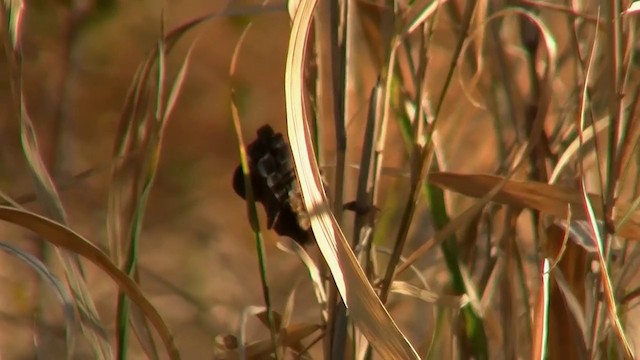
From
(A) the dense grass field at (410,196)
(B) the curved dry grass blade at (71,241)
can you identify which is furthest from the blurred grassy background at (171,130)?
(B) the curved dry grass blade at (71,241)

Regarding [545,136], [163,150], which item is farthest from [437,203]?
[163,150]

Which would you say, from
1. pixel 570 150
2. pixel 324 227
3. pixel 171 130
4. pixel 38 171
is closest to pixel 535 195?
pixel 570 150

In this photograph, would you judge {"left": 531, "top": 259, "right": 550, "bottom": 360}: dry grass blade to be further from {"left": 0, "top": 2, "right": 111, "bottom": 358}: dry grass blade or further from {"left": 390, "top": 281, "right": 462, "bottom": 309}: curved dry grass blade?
{"left": 0, "top": 2, "right": 111, "bottom": 358}: dry grass blade

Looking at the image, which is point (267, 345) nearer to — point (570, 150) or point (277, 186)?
point (277, 186)

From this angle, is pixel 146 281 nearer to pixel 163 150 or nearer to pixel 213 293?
pixel 213 293

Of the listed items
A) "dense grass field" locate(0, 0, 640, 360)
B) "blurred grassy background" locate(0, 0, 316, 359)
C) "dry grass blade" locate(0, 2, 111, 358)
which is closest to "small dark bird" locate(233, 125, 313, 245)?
"dense grass field" locate(0, 0, 640, 360)
